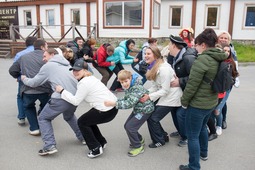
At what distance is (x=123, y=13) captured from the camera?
1641 centimetres

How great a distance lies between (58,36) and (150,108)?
687 inches

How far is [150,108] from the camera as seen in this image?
338cm

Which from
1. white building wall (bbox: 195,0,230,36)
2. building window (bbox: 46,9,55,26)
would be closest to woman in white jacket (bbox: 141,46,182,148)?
white building wall (bbox: 195,0,230,36)

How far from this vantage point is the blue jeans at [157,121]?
3489mm

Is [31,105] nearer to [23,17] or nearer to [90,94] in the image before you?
[90,94]

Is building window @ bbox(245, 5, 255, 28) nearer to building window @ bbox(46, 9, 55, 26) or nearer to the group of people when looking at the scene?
building window @ bbox(46, 9, 55, 26)

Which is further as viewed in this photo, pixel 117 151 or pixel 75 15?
pixel 75 15

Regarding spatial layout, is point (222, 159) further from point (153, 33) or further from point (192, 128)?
point (153, 33)

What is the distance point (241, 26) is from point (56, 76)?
17519mm

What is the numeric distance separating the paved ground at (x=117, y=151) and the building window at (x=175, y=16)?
14.9m

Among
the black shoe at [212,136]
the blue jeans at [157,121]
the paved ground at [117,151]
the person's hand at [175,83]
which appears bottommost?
the paved ground at [117,151]

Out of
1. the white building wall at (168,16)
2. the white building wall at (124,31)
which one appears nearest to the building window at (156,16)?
the white building wall at (168,16)

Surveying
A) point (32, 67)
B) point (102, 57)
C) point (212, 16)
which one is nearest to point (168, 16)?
point (212, 16)

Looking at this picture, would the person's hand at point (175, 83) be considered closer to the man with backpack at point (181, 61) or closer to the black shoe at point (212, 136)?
the man with backpack at point (181, 61)
